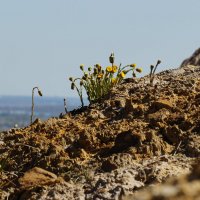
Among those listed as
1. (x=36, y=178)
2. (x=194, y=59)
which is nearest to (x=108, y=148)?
(x=36, y=178)

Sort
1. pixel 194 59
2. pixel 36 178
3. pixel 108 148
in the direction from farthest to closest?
pixel 194 59
pixel 108 148
pixel 36 178

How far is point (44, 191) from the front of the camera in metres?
4.63

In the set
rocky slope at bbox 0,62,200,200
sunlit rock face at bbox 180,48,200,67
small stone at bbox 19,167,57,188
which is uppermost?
sunlit rock face at bbox 180,48,200,67

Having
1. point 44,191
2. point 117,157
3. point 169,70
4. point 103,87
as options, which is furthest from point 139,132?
point 169,70

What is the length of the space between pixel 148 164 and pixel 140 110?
1.37m

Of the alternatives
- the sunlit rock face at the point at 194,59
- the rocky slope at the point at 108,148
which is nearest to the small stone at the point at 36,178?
the rocky slope at the point at 108,148

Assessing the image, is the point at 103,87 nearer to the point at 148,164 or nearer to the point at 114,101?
the point at 114,101

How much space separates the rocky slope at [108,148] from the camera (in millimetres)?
4504

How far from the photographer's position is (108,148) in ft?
17.2

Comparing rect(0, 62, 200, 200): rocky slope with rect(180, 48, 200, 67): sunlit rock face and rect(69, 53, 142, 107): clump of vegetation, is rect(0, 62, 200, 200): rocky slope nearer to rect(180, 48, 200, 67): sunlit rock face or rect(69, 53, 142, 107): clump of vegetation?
rect(69, 53, 142, 107): clump of vegetation

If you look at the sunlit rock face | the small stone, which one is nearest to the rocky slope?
the small stone

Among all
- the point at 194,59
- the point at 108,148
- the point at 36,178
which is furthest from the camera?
the point at 194,59

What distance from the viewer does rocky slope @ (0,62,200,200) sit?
14.8ft

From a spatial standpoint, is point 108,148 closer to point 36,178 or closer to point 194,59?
point 36,178
